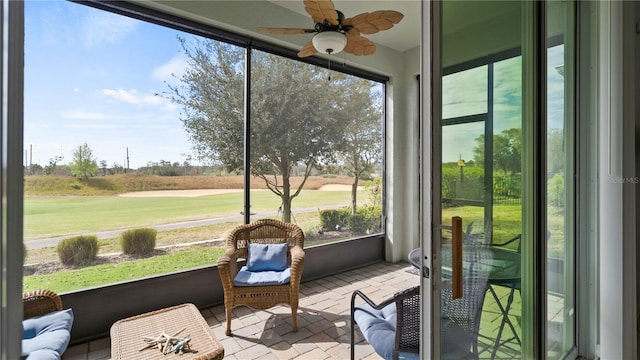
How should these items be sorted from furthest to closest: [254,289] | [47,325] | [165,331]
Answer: [254,289], [165,331], [47,325]

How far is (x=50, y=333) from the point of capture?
1.71 m

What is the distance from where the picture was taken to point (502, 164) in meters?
1.44

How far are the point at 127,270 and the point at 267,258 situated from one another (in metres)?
1.18

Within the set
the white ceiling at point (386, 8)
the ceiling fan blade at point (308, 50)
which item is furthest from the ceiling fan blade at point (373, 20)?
the white ceiling at point (386, 8)

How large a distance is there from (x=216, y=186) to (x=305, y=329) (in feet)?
5.29

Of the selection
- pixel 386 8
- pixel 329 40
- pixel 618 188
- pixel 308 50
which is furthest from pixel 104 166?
pixel 618 188

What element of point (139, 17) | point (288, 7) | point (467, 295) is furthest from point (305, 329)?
point (288, 7)

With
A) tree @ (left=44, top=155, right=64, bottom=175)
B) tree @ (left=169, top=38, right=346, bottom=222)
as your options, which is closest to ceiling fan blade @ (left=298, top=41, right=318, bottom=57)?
tree @ (left=169, top=38, right=346, bottom=222)

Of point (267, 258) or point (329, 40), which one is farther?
point (267, 258)

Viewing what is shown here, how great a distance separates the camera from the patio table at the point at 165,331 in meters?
1.65

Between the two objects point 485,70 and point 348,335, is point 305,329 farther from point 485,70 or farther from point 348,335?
point 485,70

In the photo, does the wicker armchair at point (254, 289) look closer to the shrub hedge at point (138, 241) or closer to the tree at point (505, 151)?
the shrub hedge at point (138, 241)

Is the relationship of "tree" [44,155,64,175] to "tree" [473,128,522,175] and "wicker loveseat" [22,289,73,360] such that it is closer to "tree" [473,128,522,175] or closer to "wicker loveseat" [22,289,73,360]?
"wicker loveseat" [22,289,73,360]

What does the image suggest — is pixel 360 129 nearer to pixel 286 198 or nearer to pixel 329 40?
pixel 286 198
